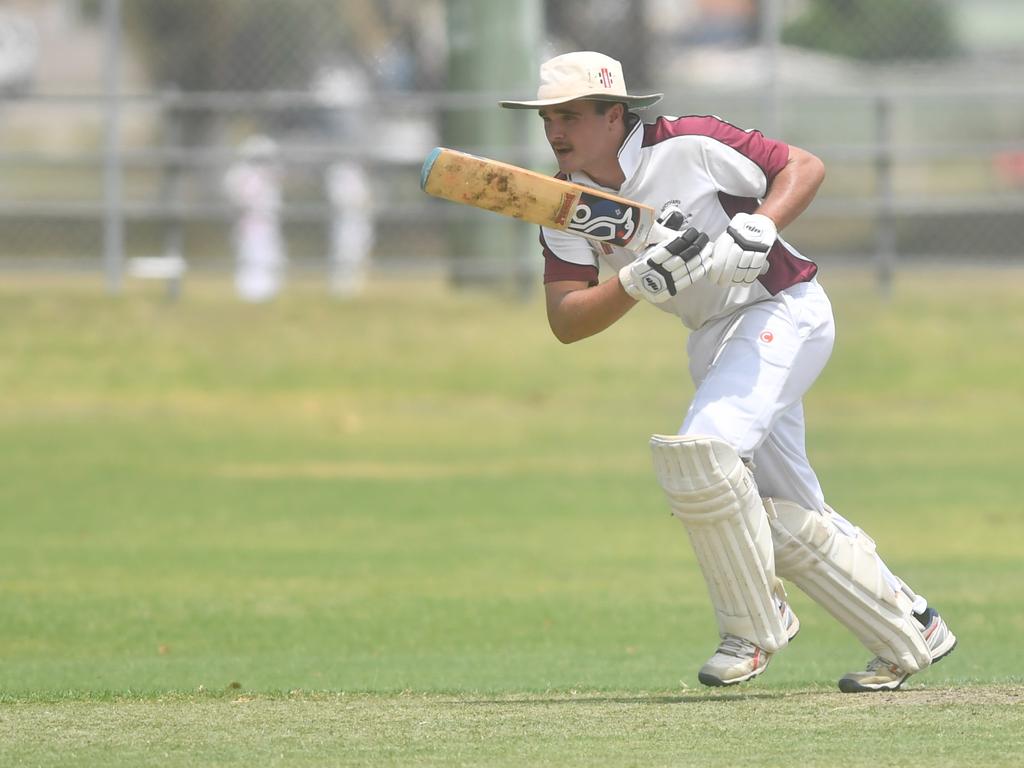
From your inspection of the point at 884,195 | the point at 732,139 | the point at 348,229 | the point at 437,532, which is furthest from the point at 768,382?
the point at 348,229

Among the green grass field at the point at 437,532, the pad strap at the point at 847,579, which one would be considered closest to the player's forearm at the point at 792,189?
the pad strap at the point at 847,579

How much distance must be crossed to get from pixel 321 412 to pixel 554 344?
2.19 m

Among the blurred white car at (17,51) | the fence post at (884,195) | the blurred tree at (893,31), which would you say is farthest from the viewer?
the blurred white car at (17,51)

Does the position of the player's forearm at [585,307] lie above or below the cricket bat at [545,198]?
below

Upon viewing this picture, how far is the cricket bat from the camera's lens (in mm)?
5711

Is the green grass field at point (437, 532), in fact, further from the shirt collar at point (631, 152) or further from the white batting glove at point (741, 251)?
the shirt collar at point (631, 152)

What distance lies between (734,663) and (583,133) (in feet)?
5.51

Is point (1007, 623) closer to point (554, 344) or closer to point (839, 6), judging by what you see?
point (554, 344)

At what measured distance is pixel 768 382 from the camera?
18.9ft

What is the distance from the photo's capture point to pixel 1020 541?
419 inches

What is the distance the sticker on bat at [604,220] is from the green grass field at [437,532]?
4.68 feet

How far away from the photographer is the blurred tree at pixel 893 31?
19.1 meters

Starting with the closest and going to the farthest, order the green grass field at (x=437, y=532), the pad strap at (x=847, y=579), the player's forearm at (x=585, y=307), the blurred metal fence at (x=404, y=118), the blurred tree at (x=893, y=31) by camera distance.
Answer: the green grass field at (x=437, y=532) → the player's forearm at (x=585, y=307) → the pad strap at (x=847, y=579) → the blurred metal fence at (x=404, y=118) → the blurred tree at (x=893, y=31)

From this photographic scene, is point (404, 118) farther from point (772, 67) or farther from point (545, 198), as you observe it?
point (545, 198)
